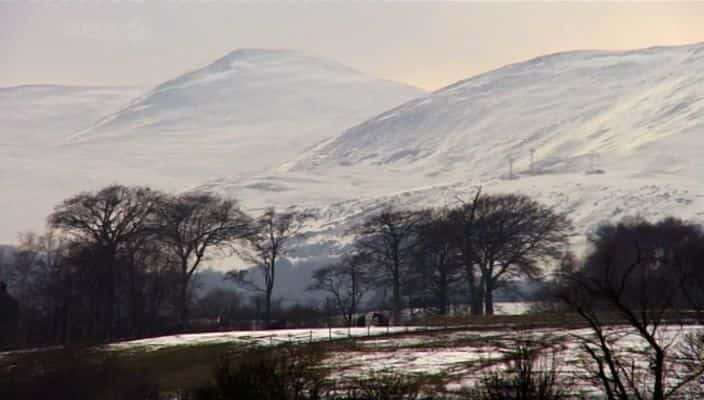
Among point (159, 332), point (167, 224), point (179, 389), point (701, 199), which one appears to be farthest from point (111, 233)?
point (701, 199)

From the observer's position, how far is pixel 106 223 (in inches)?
3073

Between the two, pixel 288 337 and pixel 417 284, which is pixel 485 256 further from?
pixel 288 337

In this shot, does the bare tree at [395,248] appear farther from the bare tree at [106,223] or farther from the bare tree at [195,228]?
the bare tree at [106,223]

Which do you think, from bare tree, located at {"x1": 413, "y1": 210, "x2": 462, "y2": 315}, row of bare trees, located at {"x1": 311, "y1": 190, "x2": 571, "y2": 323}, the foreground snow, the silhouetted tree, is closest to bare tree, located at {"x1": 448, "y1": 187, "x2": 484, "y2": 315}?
row of bare trees, located at {"x1": 311, "y1": 190, "x2": 571, "y2": 323}

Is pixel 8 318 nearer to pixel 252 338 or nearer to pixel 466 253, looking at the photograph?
pixel 466 253

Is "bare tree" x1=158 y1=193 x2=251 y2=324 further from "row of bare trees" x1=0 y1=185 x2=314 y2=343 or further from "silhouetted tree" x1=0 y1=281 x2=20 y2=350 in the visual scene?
"silhouetted tree" x1=0 y1=281 x2=20 y2=350

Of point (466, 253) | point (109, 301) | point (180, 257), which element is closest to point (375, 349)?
point (109, 301)

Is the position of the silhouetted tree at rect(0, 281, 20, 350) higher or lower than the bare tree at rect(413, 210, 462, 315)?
lower

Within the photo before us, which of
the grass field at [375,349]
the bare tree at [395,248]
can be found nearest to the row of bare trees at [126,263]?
the bare tree at [395,248]

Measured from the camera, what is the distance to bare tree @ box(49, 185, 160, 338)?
73.8 m

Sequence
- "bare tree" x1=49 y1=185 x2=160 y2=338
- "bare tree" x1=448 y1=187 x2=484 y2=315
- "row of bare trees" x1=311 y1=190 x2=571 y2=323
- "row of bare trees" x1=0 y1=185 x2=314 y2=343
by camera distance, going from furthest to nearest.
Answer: "row of bare trees" x1=311 y1=190 x2=571 y2=323 → "bare tree" x1=448 y1=187 x2=484 y2=315 → "bare tree" x1=49 y1=185 x2=160 y2=338 → "row of bare trees" x1=0 y1=185 x2=314 y2=343

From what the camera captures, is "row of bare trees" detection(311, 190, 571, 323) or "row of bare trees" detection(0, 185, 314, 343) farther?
"row of bare trees" detection(311, 190, 571, 323)

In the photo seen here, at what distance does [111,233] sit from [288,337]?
2990 cm

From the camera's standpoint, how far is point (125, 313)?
277 feet
